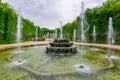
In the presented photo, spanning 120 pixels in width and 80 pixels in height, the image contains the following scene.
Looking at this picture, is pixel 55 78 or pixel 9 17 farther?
pixel 9 17

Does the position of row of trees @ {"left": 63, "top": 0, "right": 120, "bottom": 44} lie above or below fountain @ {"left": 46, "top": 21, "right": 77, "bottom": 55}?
above

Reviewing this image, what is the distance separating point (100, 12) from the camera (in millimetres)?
26859

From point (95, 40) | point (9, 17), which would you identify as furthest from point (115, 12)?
point (9, 17)

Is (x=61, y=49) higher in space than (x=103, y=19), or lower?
lower

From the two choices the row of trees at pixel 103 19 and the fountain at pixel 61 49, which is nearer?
the fountain at pixel 61 49

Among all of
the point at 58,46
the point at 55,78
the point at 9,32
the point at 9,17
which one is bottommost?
the point at 55,78

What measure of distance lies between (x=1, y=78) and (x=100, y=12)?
23633 mm

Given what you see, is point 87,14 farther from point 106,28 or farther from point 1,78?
point 1,78

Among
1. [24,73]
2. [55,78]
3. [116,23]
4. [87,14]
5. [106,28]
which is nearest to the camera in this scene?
[55,78]

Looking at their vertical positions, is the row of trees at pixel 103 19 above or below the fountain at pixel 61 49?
above

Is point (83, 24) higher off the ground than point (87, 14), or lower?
lower

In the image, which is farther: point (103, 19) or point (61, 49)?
point (103, 19)

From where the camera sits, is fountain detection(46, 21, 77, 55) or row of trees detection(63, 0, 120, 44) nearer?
fountain detection(46, 21, 77, 55)

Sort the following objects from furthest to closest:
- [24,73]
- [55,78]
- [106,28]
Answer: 1. [106,28]
2. [24,73]
3. [55,78]
